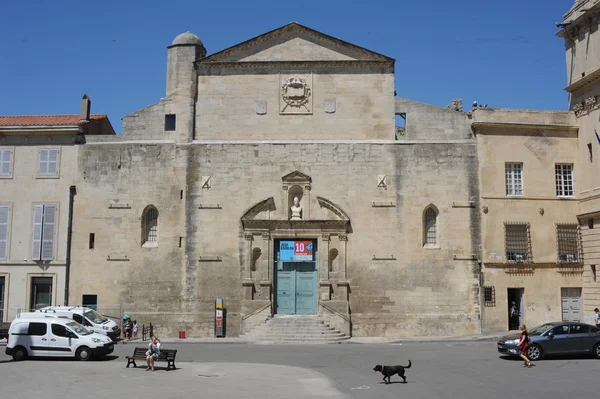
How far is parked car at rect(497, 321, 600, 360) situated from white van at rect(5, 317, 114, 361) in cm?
1288

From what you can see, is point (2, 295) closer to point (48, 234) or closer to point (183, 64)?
point (48, 234)

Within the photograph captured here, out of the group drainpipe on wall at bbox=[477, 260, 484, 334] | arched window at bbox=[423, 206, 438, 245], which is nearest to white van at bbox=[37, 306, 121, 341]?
arched window at bbox=[423, 206, 438, 245]

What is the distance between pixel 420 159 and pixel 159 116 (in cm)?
1218

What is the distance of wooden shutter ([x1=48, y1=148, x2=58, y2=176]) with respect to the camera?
29055mm

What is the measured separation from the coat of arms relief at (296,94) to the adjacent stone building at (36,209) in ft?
30.5

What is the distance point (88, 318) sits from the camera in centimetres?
2511

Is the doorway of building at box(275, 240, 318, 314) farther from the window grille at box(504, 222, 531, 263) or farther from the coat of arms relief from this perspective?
the window grille at box(504, 222, 531, 263)

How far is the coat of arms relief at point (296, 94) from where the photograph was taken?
2914 centimetres

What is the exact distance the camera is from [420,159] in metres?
28.7

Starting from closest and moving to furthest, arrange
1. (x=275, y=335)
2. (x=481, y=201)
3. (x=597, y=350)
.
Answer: (x=597, y=350)
(x=275, y=335)
(x=481, y=201)

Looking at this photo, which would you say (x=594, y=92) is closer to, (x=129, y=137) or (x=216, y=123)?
(x=216, y=123)

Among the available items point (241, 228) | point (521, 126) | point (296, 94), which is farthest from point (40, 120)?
point (521, 126)

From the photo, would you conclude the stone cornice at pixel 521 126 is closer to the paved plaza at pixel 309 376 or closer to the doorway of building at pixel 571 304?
the doorway of building at pixel 571 304

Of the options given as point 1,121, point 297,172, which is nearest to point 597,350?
point 297,172
